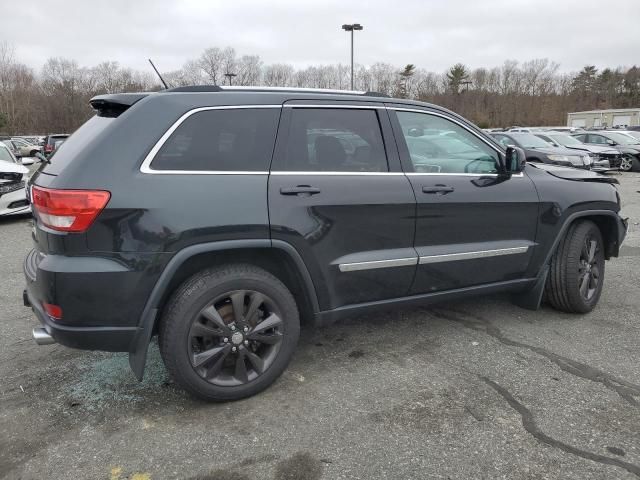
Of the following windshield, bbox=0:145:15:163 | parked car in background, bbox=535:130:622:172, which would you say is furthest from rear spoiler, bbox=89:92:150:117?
parked car in background, bbox=535:130:622:172

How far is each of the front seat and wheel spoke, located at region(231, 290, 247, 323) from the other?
91 cm

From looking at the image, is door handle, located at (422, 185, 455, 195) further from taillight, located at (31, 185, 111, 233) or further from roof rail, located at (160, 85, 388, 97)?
taillight, located at (31, 185, 111, 233)

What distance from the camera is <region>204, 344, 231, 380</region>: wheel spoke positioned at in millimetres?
2896

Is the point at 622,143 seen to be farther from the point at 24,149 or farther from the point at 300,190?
the point at 24,149

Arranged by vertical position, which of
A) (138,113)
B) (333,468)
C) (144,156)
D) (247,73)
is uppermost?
(247,73)

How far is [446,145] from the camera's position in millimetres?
3734

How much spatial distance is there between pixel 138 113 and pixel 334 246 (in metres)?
1.34

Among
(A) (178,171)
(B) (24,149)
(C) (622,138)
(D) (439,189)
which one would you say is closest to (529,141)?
(C) (622,138)

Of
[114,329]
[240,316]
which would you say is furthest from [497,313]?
[114,329]

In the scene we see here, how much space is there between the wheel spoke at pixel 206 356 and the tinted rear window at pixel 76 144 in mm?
1244

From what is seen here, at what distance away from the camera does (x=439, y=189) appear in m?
3.45

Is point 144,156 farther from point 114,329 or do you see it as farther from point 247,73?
point 247,73

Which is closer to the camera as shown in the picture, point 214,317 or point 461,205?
point 214,317

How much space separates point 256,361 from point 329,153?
1348mm
